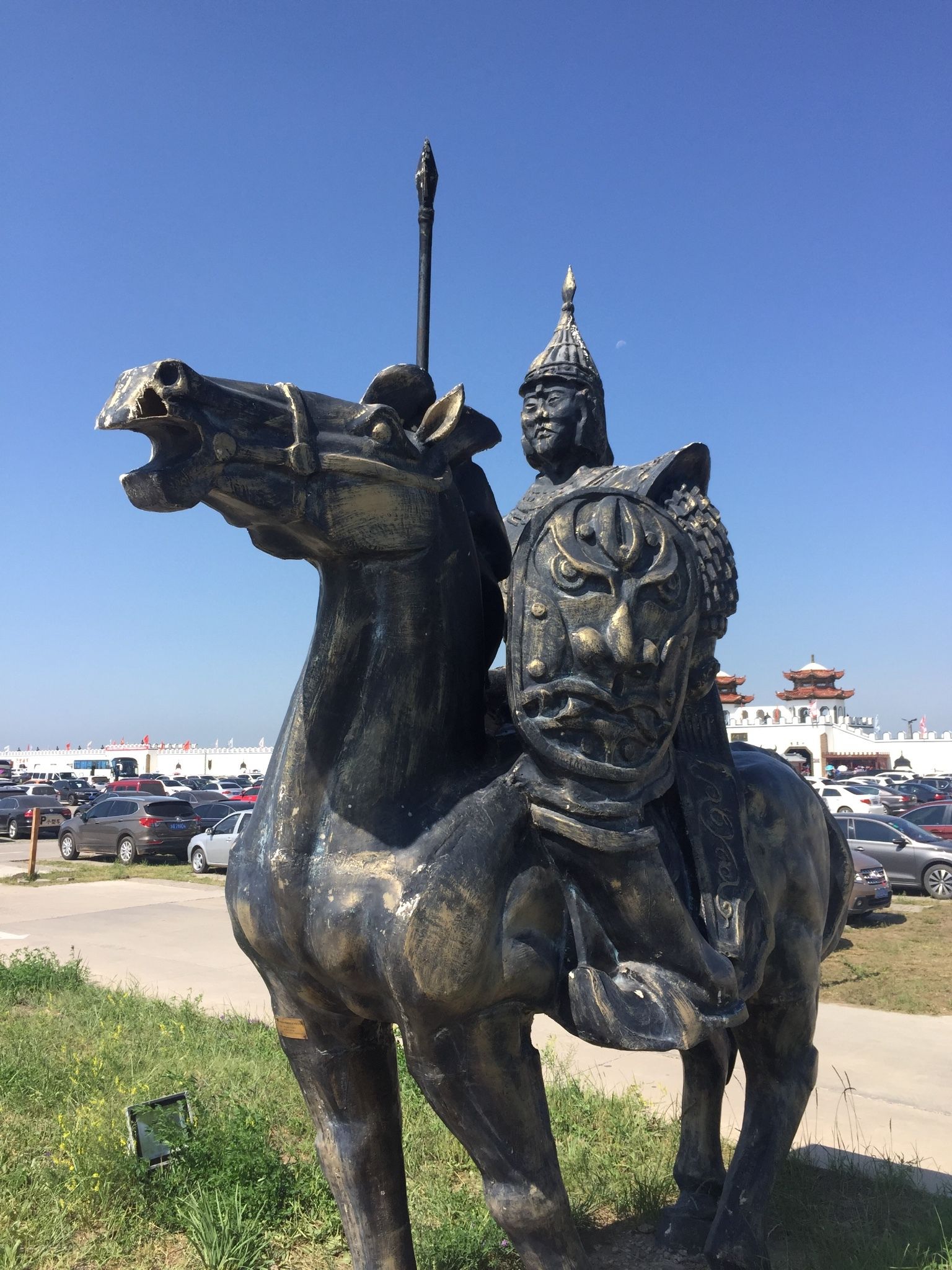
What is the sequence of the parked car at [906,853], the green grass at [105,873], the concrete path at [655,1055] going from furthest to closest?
the green grass at [105,873]
the parked car at [906,853]
the concrete path at [655,1055]

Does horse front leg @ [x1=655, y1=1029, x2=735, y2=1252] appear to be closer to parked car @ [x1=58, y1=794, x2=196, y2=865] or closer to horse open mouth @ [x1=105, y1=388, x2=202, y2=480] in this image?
horse open mouth @ [x1=105, y1=388, x2=202, y2=480]

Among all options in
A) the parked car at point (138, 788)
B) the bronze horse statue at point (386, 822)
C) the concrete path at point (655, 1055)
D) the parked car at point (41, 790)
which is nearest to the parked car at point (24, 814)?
the parked car at point (41, 790)

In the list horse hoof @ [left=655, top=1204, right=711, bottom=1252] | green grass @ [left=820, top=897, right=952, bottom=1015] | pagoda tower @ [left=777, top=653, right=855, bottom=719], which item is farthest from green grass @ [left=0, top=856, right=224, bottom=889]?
pagoda tower @ [left=777, top=653, right=855, bottom=719]

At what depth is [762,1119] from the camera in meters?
3.07

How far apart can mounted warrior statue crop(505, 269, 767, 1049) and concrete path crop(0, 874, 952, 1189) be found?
293cm

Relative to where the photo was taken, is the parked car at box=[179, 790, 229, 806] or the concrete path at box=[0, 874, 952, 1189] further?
the parked car at box=[179, 790, 229, 806]

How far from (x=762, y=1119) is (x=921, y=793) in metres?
32.1

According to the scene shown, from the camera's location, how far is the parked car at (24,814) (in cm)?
2745

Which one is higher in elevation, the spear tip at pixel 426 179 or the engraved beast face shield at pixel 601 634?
the spear tip at pixel 426 179

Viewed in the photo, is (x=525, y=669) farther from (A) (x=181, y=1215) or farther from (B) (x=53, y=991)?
(B) (x=53, y=991)

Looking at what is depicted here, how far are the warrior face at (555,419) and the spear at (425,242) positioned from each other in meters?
0.40

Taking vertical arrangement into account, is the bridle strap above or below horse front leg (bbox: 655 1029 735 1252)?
above

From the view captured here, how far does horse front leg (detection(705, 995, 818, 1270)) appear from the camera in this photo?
2.98 metres

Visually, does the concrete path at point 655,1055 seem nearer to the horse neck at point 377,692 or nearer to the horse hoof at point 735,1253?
the horse hoof at point 735,1253
